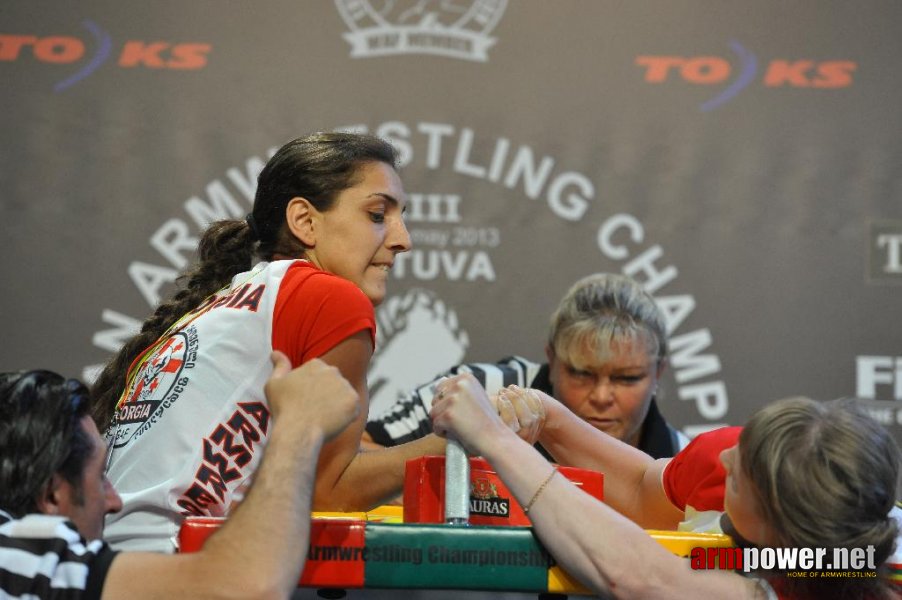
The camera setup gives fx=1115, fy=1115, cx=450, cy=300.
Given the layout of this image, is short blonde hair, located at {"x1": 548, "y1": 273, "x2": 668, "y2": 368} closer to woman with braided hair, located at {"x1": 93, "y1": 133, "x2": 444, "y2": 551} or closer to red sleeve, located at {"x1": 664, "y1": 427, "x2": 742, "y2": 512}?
red sleeve, located at {"x1": 664, "y1": 427, "x2": 742, "y2": 512}

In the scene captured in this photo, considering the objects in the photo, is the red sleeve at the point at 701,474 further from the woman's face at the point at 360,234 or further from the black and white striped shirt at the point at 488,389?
the black and white striped shirt at the point at 488,389

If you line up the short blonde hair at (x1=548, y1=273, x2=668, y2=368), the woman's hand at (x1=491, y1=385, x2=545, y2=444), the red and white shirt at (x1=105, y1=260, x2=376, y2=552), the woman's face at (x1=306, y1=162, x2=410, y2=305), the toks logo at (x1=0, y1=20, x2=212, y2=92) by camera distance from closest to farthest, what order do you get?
1. the red and white shirt at (x1=105, y1=260, x2=376, y2=552)
2. the woman's hand at (x1=491, y1=385, x2=545, y2=444)
3. the woman's face at (x1=306, y1=162, x2=410, y2=305)
4. the short blonde hair at (x1=548, y1=273, x2=668, y2=368)
5. the toks logo at (x1=0, y1=20, x2=212, y2=92)

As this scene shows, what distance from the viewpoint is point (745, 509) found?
152cm

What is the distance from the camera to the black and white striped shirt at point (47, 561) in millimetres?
1271

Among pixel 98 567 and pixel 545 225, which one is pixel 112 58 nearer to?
pixel 545 225

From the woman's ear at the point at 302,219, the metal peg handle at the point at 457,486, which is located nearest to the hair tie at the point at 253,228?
the woman's ear at the point at 302,219

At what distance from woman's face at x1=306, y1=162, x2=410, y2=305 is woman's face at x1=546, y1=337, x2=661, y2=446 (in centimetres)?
101

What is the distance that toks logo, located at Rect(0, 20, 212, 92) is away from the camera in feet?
11.1

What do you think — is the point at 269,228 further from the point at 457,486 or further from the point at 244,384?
the point at 457,486

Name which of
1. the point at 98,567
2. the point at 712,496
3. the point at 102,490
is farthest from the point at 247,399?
the point at 712,496

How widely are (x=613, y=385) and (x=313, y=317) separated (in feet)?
4.64

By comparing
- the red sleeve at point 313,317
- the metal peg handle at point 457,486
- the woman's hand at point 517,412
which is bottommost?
the metal peg handle at point 457,486

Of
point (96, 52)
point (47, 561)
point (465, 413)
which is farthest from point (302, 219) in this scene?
point (96, 52)

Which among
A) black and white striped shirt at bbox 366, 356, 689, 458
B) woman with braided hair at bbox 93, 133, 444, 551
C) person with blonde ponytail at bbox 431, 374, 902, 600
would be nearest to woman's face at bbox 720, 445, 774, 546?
person with blonde ponytail at bbox 431, 374, 902, 600
